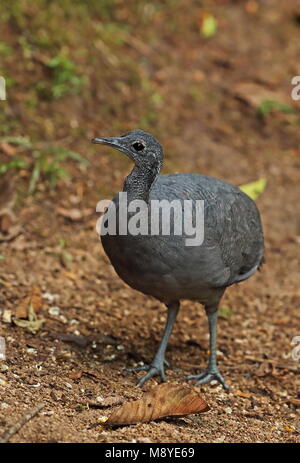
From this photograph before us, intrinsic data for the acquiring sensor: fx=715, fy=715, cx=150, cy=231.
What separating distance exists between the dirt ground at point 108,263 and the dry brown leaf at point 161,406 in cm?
8

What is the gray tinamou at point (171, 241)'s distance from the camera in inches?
179

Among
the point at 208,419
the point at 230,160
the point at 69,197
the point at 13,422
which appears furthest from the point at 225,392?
the point at 230,160

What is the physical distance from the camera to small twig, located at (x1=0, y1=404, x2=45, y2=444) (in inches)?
145

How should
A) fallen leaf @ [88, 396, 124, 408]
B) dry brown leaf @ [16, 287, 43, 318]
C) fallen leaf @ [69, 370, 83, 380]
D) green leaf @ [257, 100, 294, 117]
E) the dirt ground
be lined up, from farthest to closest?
green leaf @ [257, 100, 294, 117] < dry brown leaf @ [16, 287, 43, 318] < fallen leaf @ [69, 370, 83, 380] < the dirt ground < fallen leaf @ [88, 396, 124, 408]

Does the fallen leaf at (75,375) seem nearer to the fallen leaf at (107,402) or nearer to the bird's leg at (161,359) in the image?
the fallen leaf at (107,402)

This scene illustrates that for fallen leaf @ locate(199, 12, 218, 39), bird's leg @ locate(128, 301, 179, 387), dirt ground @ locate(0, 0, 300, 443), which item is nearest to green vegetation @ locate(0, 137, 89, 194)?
dirt ground @ locate(0, 0, 300, 443)

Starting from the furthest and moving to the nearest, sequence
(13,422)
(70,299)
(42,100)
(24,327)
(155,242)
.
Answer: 1. (42,100)
2. (70,299)
3. (24,327)
4. (155,242)
5. (13,422)

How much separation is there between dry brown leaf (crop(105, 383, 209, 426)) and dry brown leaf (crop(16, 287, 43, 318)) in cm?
156

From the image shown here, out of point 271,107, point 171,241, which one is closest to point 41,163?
point 171,241

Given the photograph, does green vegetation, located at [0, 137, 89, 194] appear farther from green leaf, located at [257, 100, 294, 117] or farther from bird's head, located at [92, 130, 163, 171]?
green leaf, located at [257, 100, 294, 117]

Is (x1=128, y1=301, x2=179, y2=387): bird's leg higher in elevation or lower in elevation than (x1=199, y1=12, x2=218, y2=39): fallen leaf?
lower

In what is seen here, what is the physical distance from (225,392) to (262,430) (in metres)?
0.79

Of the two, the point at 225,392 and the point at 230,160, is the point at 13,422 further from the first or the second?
the point at 230,160

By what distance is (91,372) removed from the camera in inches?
199
